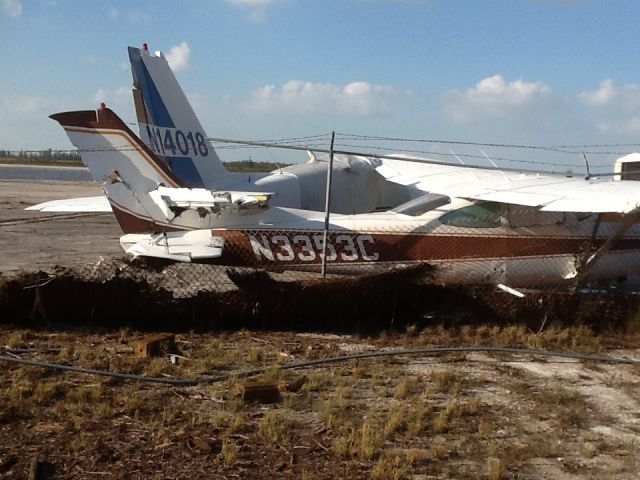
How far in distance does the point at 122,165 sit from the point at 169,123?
3120 millimetres

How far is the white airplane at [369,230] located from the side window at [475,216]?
0.5 inches

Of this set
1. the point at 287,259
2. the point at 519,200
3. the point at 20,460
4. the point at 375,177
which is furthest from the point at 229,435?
the point at 375,177

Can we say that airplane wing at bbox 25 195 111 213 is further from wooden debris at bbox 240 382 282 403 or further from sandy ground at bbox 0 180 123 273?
wooden debris at bbox 240 382 282 403

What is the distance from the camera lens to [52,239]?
16.9 m

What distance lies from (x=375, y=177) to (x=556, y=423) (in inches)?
482

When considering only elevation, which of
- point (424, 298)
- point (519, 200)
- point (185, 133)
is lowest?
point (424, 298)

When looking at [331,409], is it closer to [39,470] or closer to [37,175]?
[39,470]

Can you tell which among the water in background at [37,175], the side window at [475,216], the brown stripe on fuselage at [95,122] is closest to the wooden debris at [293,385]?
the side window at [475,216]

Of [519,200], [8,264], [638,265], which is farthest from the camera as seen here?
[8,264]

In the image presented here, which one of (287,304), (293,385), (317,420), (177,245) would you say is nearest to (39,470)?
(317,420)

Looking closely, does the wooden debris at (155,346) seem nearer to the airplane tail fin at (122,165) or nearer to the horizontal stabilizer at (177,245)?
the horizontal stabilizer at (177,245)

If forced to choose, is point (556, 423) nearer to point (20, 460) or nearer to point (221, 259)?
point (20, 460)

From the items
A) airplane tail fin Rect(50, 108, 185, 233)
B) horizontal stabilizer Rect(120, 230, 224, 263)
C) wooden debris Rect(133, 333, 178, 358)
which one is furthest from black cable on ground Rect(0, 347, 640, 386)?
airplane tail fin Rect(50, 108, 185, 233)

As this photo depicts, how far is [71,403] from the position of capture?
5.34 meters
